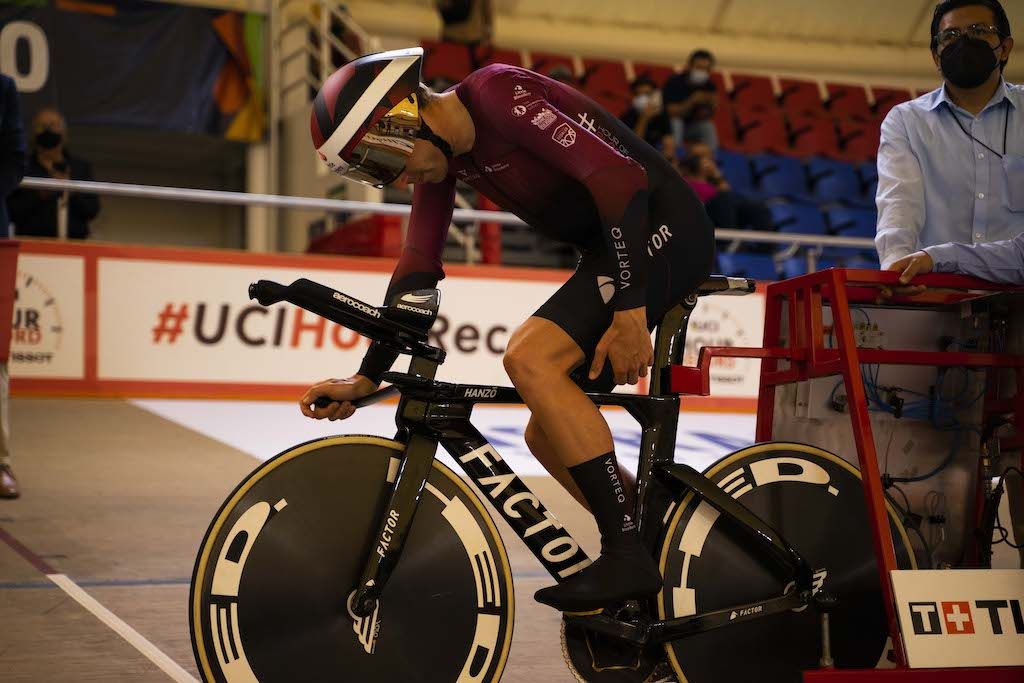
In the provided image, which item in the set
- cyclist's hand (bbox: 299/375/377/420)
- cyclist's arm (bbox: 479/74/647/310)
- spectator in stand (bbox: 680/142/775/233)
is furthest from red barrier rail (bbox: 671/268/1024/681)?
spectator in stand (bbox: 680/142/775/233)

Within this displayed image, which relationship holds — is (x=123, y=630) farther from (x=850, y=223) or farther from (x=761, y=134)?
(x=761, y=134)

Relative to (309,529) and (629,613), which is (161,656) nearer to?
(309,529)

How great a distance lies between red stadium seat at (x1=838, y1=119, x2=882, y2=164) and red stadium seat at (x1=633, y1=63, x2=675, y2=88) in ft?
8.48

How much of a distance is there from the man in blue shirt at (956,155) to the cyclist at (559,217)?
0.85m

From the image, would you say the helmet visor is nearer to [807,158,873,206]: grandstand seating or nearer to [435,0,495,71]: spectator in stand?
[435,0,495,71]: spectator in stand

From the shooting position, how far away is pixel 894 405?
3.15m


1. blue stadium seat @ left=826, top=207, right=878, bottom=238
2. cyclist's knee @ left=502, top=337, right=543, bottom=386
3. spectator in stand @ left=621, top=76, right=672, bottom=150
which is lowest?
cyclist's knee @ left=502, top=337, right=543, bottom=386

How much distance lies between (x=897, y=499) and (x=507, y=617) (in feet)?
4.13

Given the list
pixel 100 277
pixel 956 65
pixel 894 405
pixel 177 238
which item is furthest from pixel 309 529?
pixel 177 238

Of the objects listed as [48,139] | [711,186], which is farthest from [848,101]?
[48,139]

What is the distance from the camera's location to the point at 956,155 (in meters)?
3.34

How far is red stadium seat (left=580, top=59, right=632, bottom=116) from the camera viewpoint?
589 inches

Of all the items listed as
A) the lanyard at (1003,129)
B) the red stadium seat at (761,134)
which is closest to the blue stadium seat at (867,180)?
the red stadium seat at (761,134)

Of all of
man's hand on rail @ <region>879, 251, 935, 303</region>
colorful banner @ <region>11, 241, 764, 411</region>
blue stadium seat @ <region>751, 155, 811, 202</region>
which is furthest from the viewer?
blue stadium seat @ <region>751, 155, 811, 202</region>
